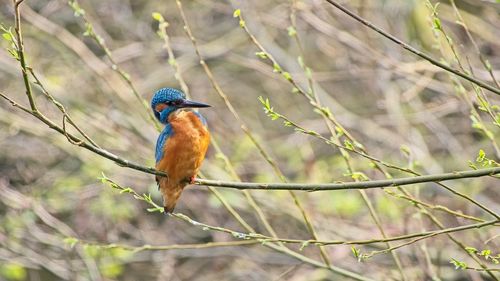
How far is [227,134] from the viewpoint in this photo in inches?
257

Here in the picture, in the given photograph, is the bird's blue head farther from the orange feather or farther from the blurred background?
the blurred background

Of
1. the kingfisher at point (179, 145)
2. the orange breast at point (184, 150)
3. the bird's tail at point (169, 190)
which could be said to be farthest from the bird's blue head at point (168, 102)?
the bird's tail at point (169, 190)

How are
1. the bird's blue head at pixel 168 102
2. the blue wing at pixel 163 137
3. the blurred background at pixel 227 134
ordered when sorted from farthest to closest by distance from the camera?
the blurred background at pixel 227 134 < the bird's blue head at pixel 168 102 < the blue wing at pixel 163 137

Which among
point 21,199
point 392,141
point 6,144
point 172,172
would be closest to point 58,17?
point 6,144

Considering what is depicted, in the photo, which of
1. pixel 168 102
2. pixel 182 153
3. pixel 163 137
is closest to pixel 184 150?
pixel 182 153

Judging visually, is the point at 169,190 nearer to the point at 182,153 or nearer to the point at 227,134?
the point at 182,153

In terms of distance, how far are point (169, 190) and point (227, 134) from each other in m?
3.48

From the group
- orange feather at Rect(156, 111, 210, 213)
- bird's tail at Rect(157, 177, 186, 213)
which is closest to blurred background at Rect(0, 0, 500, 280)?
bird's tail at Rect(157, 177, 186, 213)

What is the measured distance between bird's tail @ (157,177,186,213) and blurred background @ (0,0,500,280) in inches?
79.4

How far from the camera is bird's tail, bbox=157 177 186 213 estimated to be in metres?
3.00

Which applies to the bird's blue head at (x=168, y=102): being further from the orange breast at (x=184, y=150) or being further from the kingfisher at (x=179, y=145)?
the orange breast at (x=184, y=150)

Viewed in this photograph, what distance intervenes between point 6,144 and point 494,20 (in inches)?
150

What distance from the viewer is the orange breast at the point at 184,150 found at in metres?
2.91

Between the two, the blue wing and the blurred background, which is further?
the blurred background
